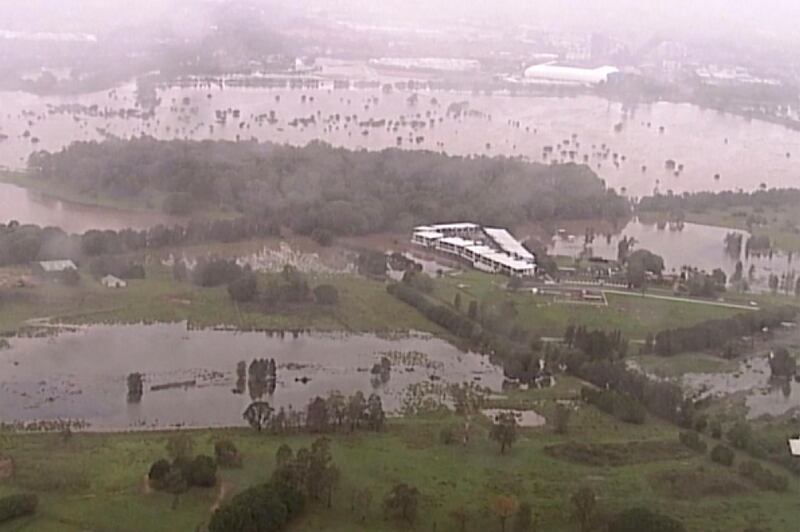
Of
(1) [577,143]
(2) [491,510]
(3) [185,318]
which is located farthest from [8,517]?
(1) [577,143]

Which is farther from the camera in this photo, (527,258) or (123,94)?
(123,94)

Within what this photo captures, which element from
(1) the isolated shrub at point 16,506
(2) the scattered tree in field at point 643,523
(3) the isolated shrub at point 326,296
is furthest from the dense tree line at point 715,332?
(1) the isolated shrub at point 16,506

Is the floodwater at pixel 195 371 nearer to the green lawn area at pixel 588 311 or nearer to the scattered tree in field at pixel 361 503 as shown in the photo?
the green lawn area at pixel 588 311

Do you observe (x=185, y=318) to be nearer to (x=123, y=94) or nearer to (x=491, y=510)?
(x=491, y=510)

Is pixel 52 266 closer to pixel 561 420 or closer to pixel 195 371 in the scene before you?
pixel 195 371

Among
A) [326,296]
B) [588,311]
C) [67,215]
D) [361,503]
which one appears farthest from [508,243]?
[361,503]

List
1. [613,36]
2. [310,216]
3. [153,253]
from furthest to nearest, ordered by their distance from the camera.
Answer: [613,36], [310,216], [153,253]
